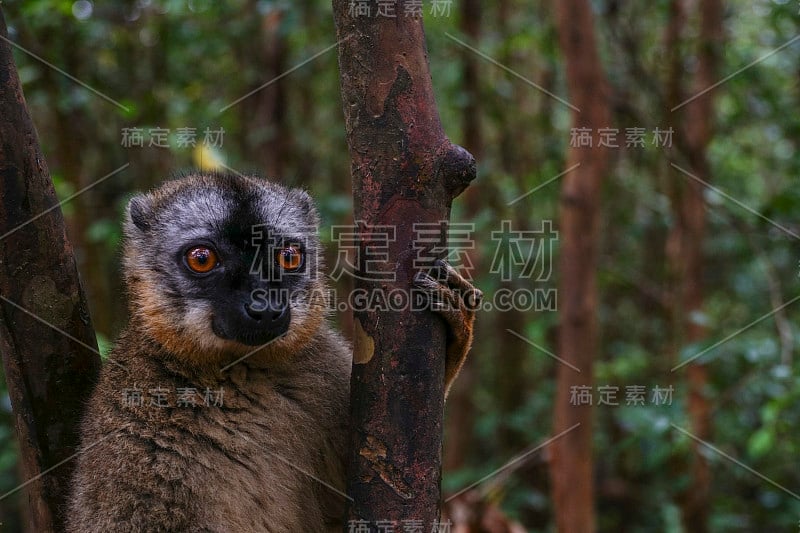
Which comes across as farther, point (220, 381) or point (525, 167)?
point (525, 167)

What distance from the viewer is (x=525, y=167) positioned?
10094 mm

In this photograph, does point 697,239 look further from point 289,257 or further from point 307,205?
point 289,257

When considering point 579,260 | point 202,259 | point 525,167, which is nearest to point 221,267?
point 202,259

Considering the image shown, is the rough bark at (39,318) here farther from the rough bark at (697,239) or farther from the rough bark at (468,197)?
the rough bark at (697,239)

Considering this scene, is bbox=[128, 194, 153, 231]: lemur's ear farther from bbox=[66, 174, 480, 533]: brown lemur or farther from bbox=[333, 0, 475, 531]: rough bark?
bbox=[333, 0, 475, 531]: rough bark

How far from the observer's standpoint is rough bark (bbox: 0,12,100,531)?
281 centimetres

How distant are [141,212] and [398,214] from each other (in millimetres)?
1625

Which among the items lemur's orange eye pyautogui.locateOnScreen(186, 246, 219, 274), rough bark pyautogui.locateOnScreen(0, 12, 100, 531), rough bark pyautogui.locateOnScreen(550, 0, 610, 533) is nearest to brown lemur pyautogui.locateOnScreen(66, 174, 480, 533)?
lemur's orange eye pyautogui.locateOnScreen(186, 246, 219, 274)

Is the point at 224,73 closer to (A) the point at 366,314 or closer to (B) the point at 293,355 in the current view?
(B) the point at 293,355

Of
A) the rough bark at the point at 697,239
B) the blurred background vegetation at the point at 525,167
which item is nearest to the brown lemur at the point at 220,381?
the blurred background vegetation at the point at 525,167

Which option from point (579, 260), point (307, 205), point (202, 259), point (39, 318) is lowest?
point (579, 260)

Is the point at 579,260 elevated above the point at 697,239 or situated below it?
above

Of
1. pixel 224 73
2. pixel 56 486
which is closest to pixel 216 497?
pixel 56 486

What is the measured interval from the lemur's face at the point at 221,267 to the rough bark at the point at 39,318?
14.8 inches
